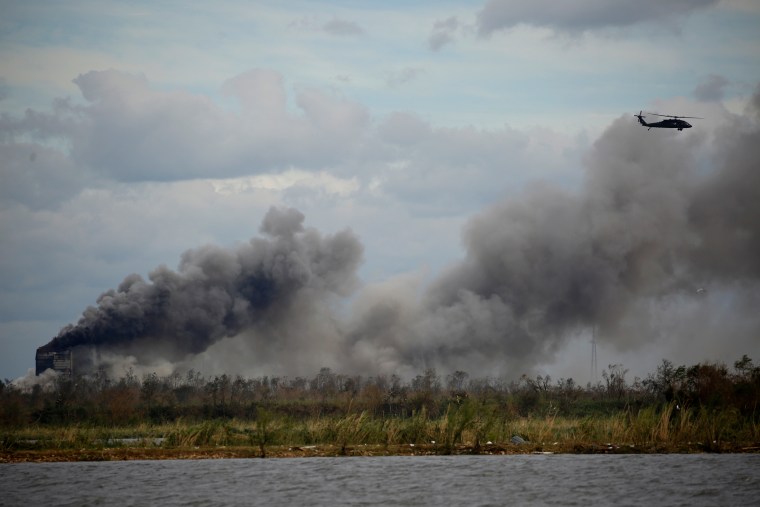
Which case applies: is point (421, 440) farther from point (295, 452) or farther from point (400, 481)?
point (400, 481)

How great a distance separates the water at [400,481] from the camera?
34812mm

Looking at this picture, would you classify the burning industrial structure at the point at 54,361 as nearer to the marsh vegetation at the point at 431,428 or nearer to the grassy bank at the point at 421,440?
the marsh vegetation at the point at 431,428

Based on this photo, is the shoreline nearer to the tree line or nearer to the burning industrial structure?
the tree line

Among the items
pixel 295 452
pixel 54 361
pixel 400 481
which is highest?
pixel 54 361

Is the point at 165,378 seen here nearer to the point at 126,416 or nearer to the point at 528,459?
the point at 126,416

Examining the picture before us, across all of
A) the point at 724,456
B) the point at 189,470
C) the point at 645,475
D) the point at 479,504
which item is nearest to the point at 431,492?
the point at 479,504

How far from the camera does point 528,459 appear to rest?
153 feet

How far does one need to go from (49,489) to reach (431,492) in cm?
1516

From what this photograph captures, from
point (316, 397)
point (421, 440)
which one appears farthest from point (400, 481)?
point (316, 397)

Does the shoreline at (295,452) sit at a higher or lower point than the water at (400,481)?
higher

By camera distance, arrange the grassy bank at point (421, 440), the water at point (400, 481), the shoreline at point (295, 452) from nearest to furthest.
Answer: the water at point (400, 481) < the grassy bank at point (421, 440) < the shoreline at point (295, 452)

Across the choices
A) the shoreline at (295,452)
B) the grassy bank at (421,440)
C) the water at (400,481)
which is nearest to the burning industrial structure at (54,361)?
the grassy bank at (421,440)

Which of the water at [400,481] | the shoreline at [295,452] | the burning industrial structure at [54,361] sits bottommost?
the water at [400,481]

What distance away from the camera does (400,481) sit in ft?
130
